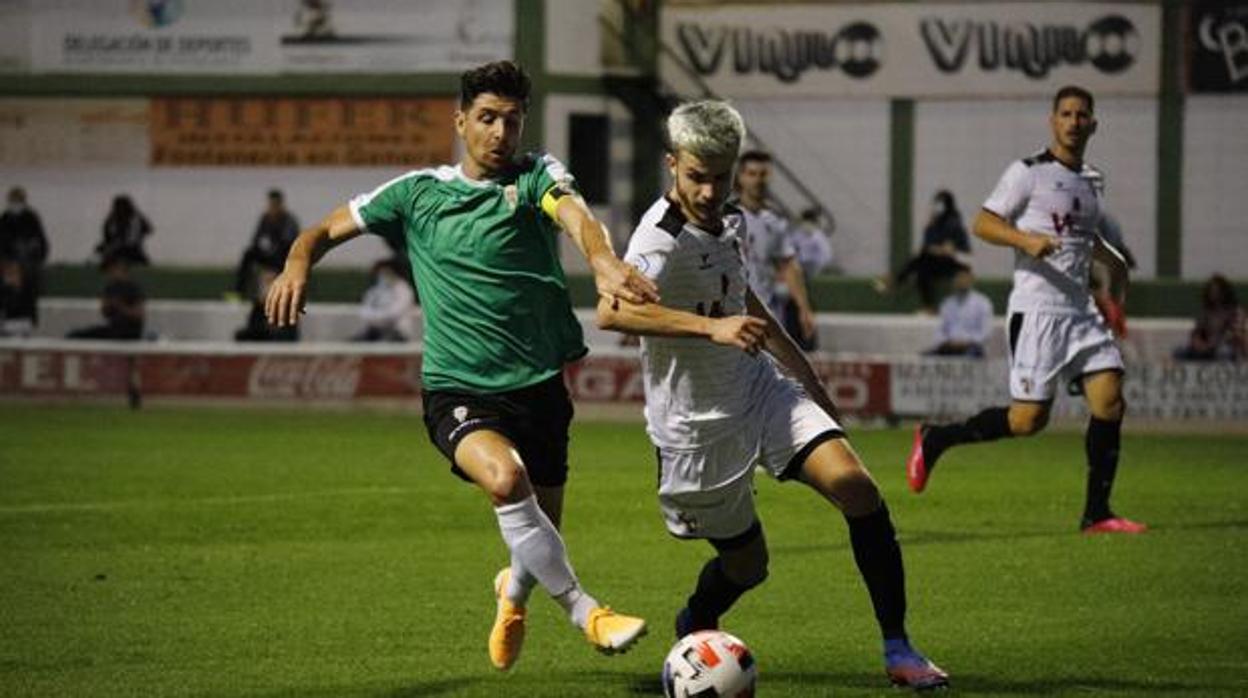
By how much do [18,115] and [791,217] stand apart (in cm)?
1172

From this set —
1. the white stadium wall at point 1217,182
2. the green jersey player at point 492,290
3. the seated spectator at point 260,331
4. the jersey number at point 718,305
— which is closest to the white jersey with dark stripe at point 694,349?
the jersey number at point 718,305

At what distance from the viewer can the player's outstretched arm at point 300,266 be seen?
9570 millimetres

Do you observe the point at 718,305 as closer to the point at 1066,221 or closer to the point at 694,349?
the point at 694,349

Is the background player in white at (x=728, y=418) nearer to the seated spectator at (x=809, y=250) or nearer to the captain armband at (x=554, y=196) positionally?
the captain armband at (x=554, y=196)

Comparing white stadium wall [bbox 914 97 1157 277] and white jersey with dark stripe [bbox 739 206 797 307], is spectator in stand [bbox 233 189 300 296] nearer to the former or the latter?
white stadium wall [bbox 914 97 1157 277]

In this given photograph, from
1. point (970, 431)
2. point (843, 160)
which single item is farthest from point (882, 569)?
point (843, 160)

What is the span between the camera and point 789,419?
31.6 feet

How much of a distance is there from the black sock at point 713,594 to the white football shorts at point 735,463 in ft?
0.82

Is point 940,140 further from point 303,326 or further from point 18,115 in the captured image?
point 18,115

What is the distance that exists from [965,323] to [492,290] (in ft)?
60.8

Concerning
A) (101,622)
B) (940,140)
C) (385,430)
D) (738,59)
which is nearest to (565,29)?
(738,59)

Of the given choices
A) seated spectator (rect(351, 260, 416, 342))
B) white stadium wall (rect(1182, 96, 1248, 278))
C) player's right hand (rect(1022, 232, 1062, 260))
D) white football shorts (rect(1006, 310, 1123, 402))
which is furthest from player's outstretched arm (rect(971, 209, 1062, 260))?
white stadium wall (rect(1182, 96, 1248, 278))

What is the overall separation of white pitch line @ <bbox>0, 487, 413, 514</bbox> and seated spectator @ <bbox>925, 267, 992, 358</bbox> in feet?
33.2

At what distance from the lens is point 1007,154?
37.8 metres
